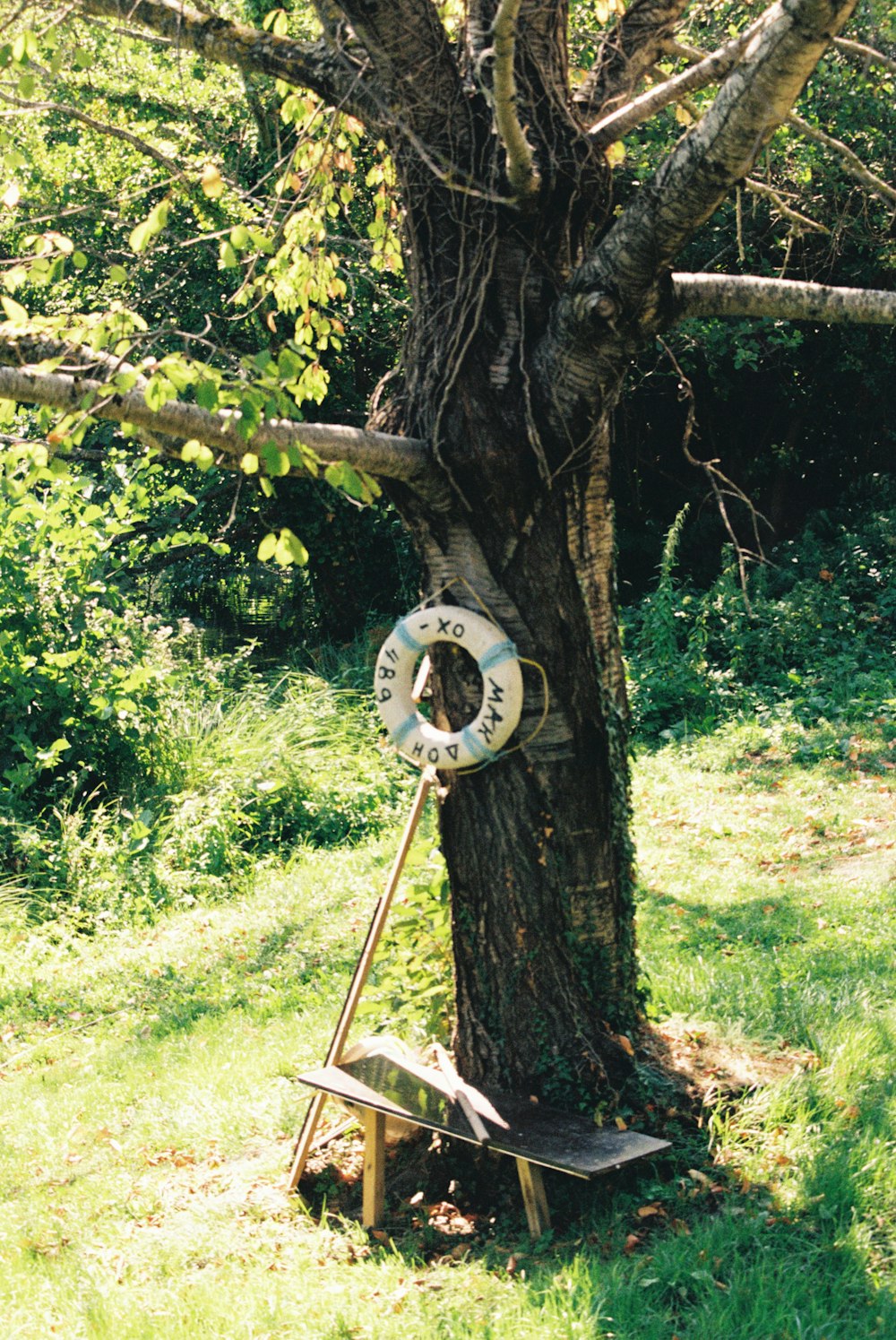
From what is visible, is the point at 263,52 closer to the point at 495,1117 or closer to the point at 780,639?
the point at 495,1117

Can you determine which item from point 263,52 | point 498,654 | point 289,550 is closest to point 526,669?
point 498,654

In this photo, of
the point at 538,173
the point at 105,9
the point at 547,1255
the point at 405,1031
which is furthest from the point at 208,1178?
the point at 105,9

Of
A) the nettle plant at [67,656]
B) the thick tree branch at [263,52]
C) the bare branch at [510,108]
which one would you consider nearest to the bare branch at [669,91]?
the bare branch at [510,108]

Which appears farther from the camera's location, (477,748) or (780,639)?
(780,639)

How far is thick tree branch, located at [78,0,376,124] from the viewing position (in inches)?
159

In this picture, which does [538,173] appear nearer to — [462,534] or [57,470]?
[462,534]

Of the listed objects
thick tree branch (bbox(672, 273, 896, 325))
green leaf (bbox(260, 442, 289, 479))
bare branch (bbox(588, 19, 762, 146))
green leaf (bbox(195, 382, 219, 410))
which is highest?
bare branch (bbox(588, 19, 762, 146))

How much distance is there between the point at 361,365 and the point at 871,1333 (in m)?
10.7

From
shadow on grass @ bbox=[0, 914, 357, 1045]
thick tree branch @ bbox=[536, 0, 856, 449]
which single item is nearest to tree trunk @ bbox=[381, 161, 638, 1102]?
thick tree branch @ bbox=[536, 0, 856, 449]

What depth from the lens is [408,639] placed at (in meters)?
4.05

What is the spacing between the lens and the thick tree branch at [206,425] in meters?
3.26

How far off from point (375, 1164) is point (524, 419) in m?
2.28

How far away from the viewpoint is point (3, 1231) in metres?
4.14

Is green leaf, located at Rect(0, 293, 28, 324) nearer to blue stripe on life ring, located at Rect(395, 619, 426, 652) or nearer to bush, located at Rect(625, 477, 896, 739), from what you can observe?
blue stripe on life ring, located at Rect(395, 619, 426, 652)
